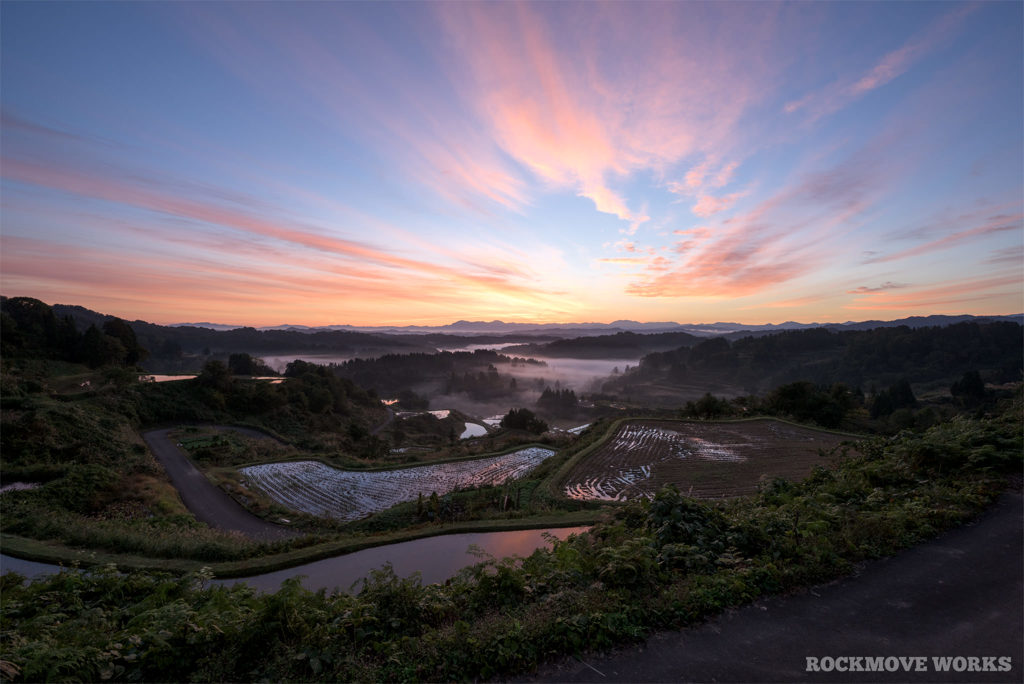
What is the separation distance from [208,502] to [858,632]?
78.9 ft

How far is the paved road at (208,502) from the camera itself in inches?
606

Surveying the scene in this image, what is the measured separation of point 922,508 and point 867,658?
14.1 ft

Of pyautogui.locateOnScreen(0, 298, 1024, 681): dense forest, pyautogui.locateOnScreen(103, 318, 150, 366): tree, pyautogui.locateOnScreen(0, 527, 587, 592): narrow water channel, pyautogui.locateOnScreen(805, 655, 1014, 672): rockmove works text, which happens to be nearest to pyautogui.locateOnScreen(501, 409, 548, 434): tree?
pyautogui.locateOnScreen(0, 298, 1024, 681): dense forest

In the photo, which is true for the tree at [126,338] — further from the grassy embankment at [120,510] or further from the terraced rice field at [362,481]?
the terraced rice field at [362,481]

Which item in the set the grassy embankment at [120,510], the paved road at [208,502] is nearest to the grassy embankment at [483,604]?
the grassy embankment at [120,510]

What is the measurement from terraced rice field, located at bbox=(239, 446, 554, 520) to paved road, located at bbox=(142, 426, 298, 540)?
1.77 m

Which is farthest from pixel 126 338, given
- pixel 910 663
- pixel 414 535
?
pixel 910 663

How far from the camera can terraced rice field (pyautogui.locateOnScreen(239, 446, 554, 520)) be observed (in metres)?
18.4

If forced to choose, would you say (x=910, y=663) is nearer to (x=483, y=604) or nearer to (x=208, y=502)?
(x=483, y=604)

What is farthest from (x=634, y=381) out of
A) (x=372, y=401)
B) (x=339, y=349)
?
(x=339, y=349)

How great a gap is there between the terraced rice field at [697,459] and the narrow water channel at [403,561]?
5262 mm

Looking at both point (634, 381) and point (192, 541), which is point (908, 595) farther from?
point (634, 381)

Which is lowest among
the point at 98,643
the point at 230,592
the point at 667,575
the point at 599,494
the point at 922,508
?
the point at 599,494

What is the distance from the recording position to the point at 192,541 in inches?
424
